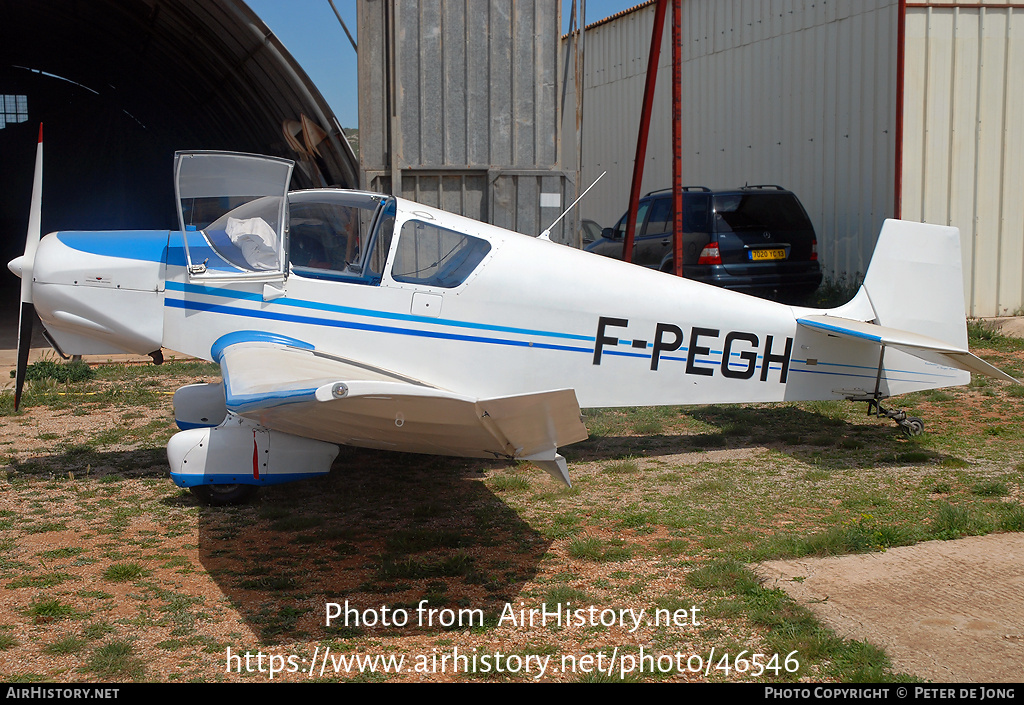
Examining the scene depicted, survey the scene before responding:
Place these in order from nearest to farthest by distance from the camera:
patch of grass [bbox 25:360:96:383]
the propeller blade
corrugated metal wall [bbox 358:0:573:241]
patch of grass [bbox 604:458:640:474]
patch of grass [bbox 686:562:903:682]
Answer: patch of grass [bbox 686:562:903:682] < the propeller blade < patch of grass [bbox 604:458:640:474] < patch of grass [bbox 25:360:96:383] < corrugated metal wall [bbox 358:0:573:241]

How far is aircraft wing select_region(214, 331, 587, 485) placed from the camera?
3.49 m

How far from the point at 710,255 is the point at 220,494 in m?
7.47

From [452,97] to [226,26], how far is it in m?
4.85

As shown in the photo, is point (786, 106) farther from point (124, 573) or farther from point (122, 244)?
point (124, 573)

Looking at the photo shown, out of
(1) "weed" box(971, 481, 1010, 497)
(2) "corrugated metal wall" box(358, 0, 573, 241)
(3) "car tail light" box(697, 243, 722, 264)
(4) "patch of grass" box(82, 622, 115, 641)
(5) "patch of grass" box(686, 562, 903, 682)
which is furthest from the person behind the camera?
(3) "car tail light" box(697, 243, 722, 264)

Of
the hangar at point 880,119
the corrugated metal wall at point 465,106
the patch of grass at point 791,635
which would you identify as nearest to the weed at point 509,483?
the patch of grass at point 791,635

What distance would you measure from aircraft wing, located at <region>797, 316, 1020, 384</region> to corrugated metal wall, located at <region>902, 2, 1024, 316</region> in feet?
20.4

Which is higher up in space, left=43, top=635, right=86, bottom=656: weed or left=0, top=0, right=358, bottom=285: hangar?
left=0, top=0, right=358, bottom=285: hangar

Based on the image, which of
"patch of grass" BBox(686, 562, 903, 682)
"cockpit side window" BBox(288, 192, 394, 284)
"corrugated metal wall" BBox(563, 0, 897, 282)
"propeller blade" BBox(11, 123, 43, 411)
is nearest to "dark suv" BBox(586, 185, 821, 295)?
"corrugated metal wall" BBox(563, 0, 897, 282)

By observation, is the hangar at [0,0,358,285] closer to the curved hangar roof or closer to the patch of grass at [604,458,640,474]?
the curved hangar roof

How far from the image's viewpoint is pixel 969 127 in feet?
37.4

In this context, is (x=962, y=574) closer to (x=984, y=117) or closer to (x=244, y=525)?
(x=244, y=525)

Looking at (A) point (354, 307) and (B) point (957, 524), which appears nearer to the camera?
(B) point (957, 524)

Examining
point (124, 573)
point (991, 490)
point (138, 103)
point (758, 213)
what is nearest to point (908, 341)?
point (991, 490)
